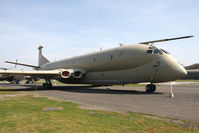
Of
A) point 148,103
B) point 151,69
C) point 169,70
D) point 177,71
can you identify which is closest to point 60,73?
point 151,69

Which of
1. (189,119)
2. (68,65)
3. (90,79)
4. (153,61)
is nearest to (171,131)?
(189,119)

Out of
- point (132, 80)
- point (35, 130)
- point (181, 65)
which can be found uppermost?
point (181, 65)

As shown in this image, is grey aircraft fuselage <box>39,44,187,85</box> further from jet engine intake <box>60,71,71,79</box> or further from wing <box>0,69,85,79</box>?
jet engine intake <box>60,71,71,79</box>

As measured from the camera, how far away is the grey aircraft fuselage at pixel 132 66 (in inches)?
606

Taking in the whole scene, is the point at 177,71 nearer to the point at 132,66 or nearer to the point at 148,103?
the point at 132,66

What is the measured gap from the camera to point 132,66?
56.6ft

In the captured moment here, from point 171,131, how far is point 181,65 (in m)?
12.4

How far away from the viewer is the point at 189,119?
5.94 m

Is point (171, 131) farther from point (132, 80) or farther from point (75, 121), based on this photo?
point (132, 80)

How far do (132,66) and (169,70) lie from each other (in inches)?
136

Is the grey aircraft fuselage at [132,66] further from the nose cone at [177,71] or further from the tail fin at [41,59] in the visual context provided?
the tail fin at [41,59]

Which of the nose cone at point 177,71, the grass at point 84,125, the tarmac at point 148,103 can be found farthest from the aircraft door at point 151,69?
the grass at point 84,125

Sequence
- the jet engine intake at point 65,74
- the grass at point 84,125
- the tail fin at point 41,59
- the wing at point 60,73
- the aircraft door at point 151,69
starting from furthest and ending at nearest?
1. the tail fin at point 41,59
2. the jet engine intake at point 65,74
3. the wing at point 60,73
4. the aircraft door at point 151,69
5. the grass at point 84,125

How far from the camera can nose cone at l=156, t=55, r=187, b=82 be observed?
49.6 ft
